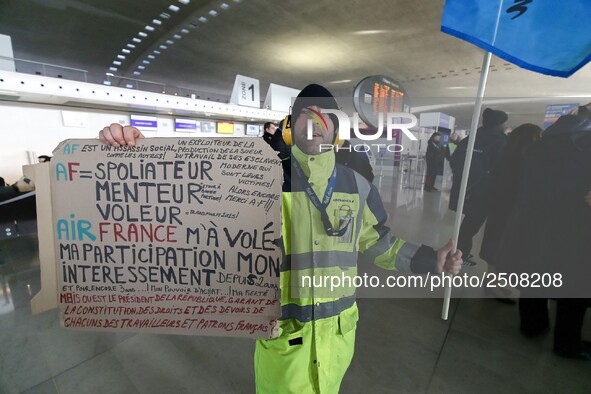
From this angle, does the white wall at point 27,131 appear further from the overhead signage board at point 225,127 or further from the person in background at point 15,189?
the overhead signage board at point 225,127

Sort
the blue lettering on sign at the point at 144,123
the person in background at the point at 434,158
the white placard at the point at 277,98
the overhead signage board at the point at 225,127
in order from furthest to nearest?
the overhead signage board at the point at 225,127, the white placard at the point at 277,98, the blue lettering on sign at the point at 144,123, the person in background at the point at 434,158

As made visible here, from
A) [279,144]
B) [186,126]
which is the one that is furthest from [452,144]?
[186,126]

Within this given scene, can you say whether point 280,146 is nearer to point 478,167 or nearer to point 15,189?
point 478,167

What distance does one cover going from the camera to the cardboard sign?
62 centimetres

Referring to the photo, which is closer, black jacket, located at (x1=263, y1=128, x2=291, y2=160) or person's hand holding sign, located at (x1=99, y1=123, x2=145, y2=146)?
person's hand holding sign, located at (x1=99, y1=123, x2=145, y2=146)

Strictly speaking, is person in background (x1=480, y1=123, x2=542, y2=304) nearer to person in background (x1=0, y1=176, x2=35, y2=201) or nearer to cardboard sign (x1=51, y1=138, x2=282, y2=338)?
cardboard sign (x1=51, y1=138, x2=282, y2=338)

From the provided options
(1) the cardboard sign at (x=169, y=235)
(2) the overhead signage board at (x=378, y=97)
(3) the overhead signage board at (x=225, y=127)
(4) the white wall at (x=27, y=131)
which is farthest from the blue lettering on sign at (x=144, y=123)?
(1) the cardboard sign at (x=169, y=235)

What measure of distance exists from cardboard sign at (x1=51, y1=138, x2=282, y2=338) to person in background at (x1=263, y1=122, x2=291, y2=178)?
15cm

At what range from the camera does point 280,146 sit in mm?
2150

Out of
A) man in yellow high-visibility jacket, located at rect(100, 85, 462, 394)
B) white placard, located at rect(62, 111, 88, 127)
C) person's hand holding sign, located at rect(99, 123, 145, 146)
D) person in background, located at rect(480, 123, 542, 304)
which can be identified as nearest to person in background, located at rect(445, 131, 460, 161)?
man in yellow high-visibility jacket, located at rect(100, 85, 462, 394)

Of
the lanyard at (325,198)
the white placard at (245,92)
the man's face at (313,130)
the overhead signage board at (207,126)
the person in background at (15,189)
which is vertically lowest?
Answer: the person in background at (15,189)

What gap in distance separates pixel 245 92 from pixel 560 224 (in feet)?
11.2

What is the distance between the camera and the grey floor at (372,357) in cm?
137

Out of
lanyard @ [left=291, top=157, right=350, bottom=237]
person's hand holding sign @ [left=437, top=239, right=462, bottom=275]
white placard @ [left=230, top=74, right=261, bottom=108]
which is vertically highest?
white placard @ [left=230, top=74, right=261, bottom=108]
